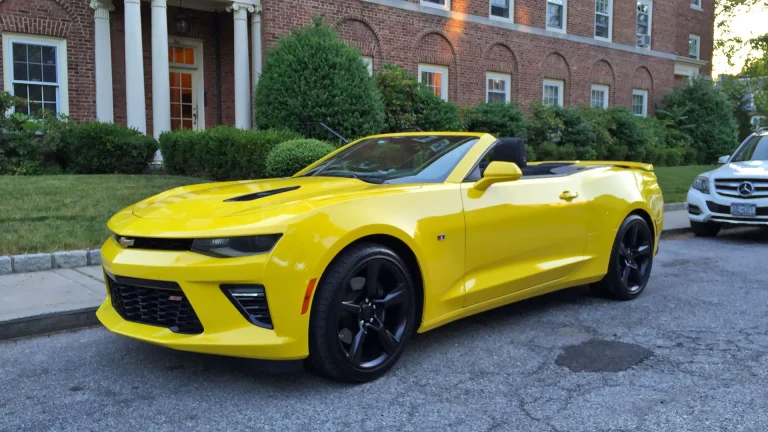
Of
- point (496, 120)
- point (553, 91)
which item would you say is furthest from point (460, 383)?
point (553, 91)

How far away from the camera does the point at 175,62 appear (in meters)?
16.5

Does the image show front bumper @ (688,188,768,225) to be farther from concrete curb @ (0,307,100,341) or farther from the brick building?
the brick building

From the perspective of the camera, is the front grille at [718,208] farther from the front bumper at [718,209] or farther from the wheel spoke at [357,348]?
the wheel spoke at [357,348]

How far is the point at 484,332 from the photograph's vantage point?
4.76m

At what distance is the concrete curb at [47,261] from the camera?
19.9 feet

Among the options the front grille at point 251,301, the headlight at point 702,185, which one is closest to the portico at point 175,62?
the headlight at point 702,185

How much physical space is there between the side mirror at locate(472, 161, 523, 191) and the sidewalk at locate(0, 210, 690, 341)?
294cm

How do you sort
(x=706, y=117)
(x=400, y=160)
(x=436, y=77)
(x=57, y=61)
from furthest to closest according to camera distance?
(x=706, y=117) → (x=436, y=77) → (x=57, y=61) → (x=400, y=160)

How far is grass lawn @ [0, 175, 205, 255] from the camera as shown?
6.67 meters

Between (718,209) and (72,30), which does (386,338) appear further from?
(72,30)

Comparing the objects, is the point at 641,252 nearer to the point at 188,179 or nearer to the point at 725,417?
the point at 725,417

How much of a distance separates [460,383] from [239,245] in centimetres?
144

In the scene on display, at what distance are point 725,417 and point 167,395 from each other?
2812mm

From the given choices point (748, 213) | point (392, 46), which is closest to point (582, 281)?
point (748, 213)
